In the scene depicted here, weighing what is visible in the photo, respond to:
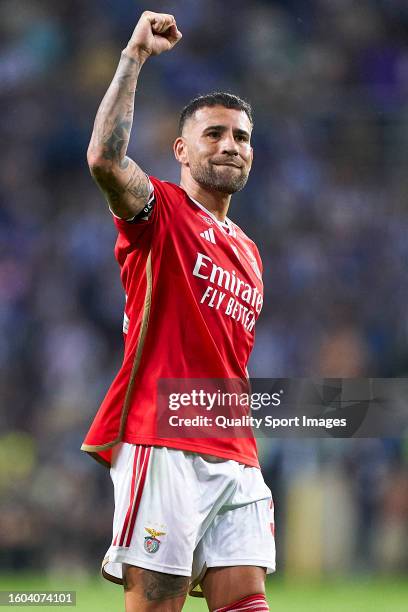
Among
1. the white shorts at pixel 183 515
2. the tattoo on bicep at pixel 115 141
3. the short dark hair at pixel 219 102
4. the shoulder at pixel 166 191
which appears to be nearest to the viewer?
the tattoo on bicep at pixel 115 141

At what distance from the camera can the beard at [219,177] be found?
3717mm

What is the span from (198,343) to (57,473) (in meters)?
5.21

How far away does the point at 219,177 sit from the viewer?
3.72 meters

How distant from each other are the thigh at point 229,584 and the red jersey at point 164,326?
39 centimetres

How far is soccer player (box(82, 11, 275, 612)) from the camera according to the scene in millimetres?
3221

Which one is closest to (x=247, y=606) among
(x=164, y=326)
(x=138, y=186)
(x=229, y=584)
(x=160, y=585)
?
(x=229, y=584)

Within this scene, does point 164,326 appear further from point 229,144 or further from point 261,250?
point 261,250

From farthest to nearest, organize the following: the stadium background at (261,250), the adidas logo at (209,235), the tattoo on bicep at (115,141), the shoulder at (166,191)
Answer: the stadium background at (261,250) → the adidas logo at (209,235) → the shoulder at (166,191) → the tattoo on bicep at (115,141)

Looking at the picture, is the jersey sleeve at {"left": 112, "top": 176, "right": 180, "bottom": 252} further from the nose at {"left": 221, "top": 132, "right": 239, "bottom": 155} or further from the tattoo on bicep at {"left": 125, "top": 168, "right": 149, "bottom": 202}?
the nose at {"left": 221, "top": 132, "right": 239, "bottom": 155}

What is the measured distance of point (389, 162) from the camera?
1066 cm

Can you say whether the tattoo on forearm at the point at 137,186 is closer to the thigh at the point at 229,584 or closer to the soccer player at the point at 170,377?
the soccer player at the point at 170,377

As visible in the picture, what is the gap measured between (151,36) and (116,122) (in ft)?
1.11

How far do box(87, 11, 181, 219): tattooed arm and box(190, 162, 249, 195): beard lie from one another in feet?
1.59

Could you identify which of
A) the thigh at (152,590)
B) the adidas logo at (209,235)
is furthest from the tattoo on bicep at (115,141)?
the thigh at (152,590)
